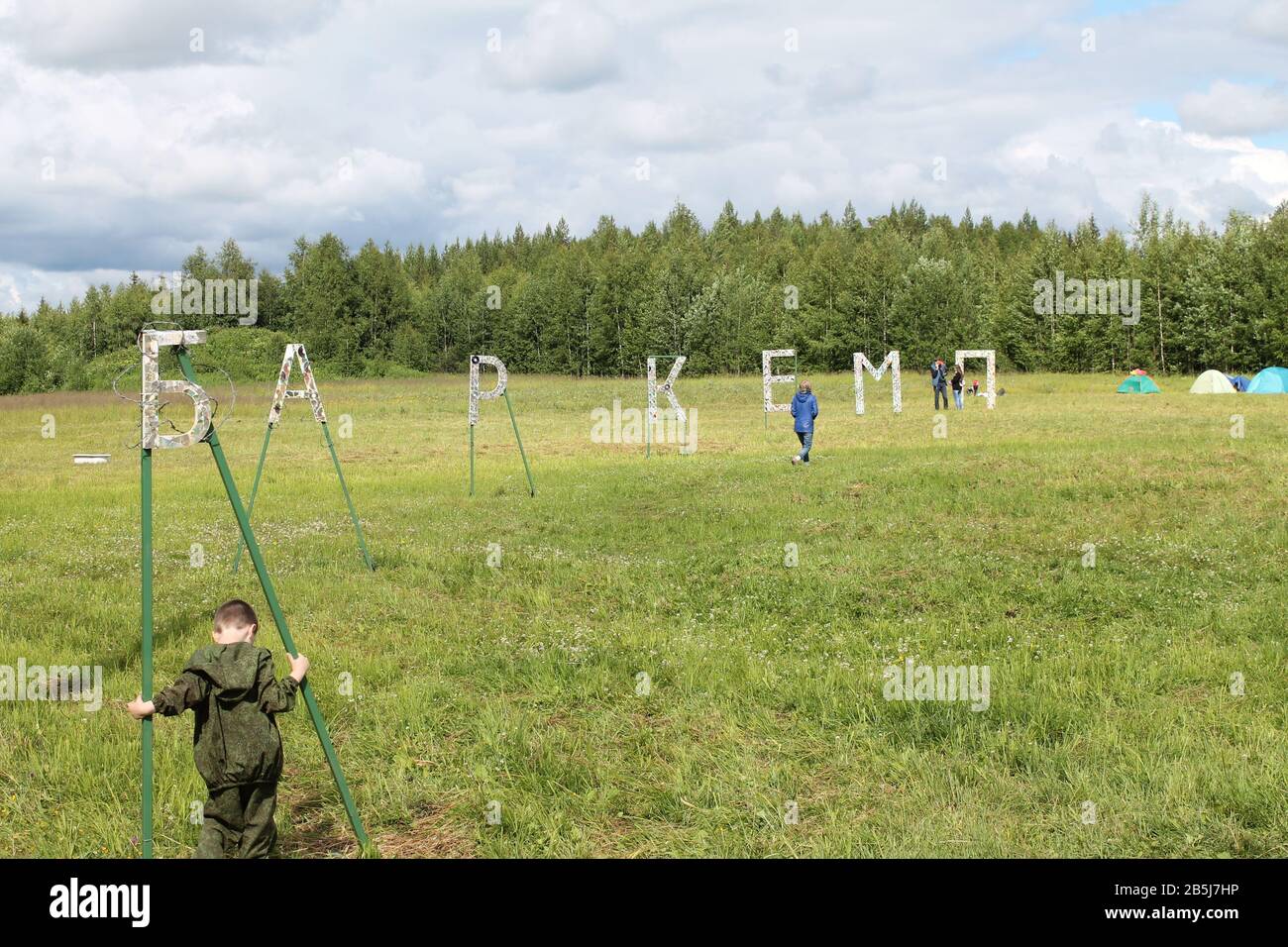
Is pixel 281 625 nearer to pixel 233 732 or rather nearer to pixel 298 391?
pixel 233 732

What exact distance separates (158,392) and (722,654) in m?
6.27

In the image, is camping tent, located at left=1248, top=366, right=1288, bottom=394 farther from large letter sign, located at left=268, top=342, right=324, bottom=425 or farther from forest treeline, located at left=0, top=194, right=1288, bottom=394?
large letter sign, located at left=268, top=342, right=324, bottom=425

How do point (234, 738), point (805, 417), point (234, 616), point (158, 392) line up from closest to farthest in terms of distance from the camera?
1. point (234, 738)
2. point (234, 616)
3. point (158, 392)
4. point (805, 417)

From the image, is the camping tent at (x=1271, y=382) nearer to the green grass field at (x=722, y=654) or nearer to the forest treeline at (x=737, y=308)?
the forest treeline at (x=737, y=308)

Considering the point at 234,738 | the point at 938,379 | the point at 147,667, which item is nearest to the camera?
the point at 234,738

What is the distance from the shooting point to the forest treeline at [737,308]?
8962 cm

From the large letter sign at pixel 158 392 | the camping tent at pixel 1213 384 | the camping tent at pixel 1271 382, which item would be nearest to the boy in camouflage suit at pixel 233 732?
the large letter sign at pixel 158 392

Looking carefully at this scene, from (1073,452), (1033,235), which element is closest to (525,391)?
(1073,452)

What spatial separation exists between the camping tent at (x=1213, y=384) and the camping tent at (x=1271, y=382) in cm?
141

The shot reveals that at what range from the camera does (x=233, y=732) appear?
552 centimetres

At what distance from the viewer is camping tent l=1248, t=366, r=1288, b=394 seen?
183ft

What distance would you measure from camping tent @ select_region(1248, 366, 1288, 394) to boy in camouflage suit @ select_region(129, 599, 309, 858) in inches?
2453

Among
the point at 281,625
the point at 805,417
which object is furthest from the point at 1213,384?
the point at 281,625

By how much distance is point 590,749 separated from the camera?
7941 mm
